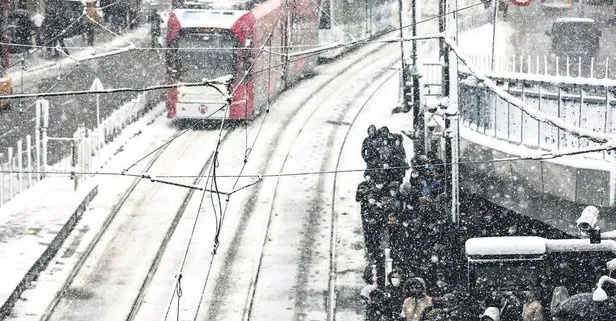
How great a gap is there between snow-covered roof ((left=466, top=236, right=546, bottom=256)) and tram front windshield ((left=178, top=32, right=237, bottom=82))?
14.5 metres

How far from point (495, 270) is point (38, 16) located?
3011cm

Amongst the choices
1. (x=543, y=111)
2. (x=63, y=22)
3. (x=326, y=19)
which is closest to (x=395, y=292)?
(x=543, y=111)

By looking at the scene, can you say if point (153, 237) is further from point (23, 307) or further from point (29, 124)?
point (29, 124)

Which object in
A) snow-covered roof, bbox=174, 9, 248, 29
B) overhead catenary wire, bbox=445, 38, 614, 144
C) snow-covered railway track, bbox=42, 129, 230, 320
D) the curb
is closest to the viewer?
overhead catenary wire, bbox=445, 38, 614, 144

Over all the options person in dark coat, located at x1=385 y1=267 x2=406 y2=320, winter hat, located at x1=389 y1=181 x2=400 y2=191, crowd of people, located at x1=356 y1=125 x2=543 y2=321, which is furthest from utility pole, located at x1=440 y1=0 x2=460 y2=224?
person in dark coat, located at x1=385 y1=267 x2=406 y2=320

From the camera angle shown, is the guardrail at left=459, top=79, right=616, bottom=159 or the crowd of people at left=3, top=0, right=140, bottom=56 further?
the crowd of people at left=3, top=0, right=140, bottom=56

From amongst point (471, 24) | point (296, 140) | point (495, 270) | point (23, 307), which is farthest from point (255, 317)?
point (471, 24)

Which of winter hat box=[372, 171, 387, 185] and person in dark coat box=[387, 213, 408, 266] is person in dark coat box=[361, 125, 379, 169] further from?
person in dark coat box=[387, 213, 408, 266]

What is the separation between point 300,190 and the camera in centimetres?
2427

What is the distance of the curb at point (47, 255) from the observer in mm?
17656

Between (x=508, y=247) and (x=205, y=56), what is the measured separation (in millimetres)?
15089

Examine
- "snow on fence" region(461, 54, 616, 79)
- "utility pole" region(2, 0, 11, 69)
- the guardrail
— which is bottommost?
the guardrail

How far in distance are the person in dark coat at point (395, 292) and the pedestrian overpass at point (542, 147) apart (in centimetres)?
178

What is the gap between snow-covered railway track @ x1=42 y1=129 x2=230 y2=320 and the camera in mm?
17953
